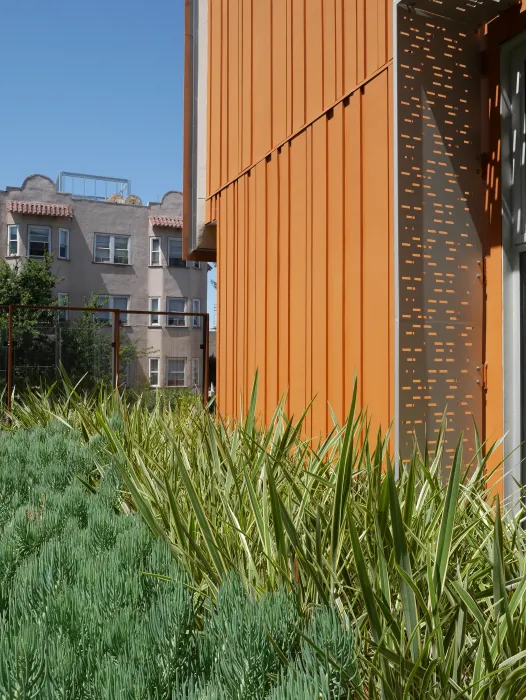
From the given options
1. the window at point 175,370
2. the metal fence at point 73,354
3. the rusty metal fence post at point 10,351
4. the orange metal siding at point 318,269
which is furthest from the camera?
the window at point 175,370

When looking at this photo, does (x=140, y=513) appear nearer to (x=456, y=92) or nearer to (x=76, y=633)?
(x=76, y=633)

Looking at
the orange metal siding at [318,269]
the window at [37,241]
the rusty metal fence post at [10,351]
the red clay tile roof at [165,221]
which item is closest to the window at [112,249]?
the red clay tile roof at [165,221]

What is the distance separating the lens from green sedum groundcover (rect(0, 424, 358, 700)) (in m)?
1.55

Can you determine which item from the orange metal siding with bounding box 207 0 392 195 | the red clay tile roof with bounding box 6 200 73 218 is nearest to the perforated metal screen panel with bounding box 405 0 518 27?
the orange metal siding with bounding box 207 0 392 195

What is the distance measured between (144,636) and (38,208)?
31656mm

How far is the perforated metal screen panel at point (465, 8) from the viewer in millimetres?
3938

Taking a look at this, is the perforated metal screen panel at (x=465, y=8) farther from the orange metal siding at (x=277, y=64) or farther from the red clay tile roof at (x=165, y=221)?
the red clay tile roof at (x=165, y=221)

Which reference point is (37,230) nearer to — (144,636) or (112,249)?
(112,249)

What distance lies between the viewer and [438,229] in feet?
13.6

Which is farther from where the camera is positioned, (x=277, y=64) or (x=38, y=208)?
(x=38, y=208)

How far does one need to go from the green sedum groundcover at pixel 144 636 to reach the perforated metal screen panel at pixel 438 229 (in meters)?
2.14

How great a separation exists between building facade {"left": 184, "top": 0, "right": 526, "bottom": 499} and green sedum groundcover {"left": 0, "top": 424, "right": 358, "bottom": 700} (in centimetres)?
206

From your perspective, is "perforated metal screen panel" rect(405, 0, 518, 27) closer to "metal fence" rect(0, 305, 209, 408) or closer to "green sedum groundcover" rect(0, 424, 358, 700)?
"green sedum groundcover" rect(0, 424, 358, 700)

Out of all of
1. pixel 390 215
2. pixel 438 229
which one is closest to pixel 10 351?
pixel 390 215
